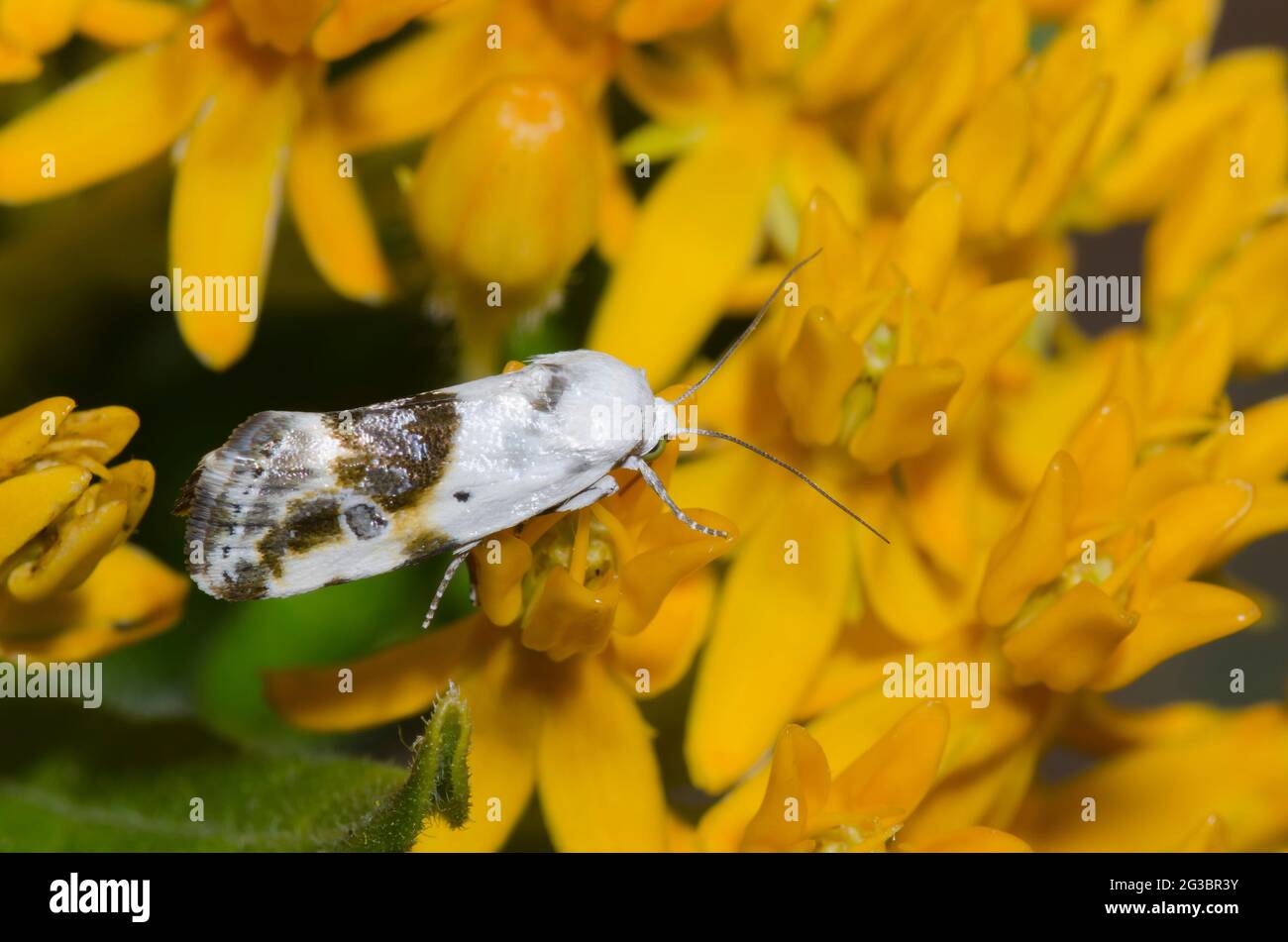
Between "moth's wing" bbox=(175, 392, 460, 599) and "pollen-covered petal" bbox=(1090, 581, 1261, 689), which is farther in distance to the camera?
"pollen-covered petal" bbox=(1090, 581, 1261, 689)

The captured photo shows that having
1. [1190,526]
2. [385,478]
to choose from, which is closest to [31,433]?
[385,478]

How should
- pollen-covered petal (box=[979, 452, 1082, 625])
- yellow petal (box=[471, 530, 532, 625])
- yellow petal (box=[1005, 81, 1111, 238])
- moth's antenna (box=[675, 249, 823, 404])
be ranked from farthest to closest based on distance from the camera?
yellow petal (box=[1005, 81, 1111, 238]) → moth's antenna (box=[675, 249, 823, 404]) → pollen-covered petal (box=[979, 452, 1082, 625]) → yellow petal (box=[471, 530, 532, 625])

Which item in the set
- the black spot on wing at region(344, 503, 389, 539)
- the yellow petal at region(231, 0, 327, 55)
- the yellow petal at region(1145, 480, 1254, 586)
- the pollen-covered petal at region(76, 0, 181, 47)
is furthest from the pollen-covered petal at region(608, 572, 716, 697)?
the pollen-covered petal at region(76, 0, 181, 47)

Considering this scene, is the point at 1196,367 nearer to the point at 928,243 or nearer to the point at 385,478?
the point at 928,243

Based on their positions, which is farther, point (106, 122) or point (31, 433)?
point (106, 122)

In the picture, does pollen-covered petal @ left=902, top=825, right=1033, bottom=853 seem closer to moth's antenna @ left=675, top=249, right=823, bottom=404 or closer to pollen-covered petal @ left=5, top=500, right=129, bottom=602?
moth's antenna @ left=675, top=249, right=823, bottom=404

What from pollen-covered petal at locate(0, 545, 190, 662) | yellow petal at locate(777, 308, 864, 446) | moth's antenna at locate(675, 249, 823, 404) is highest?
moth's antenna at locate(675, 249, 823, 404)

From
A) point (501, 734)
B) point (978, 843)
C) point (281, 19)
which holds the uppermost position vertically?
point (281, 19)

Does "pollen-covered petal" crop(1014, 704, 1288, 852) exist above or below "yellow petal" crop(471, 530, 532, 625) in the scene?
below
